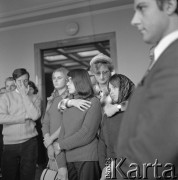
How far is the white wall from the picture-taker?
Result: 12.4 feet

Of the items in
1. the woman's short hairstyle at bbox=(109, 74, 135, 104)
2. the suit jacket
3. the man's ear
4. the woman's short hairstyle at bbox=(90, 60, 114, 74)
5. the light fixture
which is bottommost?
the suit jacket

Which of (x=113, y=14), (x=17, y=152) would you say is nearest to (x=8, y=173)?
(x=17, y=152)

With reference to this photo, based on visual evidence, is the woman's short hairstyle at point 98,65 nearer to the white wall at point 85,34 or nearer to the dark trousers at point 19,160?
the dark trousers at point 19,160

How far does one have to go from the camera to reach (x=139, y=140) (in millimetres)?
567

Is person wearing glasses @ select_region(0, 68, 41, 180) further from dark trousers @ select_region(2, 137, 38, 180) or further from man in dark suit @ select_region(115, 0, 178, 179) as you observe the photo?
man in dark suit @ select_region(115, 0, 178, 179)

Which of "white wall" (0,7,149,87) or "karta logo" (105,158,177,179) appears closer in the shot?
"karta logo" (105,158,177,179)

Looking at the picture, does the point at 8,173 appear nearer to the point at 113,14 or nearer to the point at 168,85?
the point at 168,85

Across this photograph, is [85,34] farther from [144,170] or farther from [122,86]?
[144,170]

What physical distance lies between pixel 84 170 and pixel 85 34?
2751 millimetres

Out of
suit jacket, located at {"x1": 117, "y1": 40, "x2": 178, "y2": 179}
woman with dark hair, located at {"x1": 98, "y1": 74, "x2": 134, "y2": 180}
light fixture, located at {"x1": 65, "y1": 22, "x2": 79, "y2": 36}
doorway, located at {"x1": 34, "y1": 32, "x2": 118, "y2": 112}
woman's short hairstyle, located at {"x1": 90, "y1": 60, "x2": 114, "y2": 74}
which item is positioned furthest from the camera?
light fixture, located at {"x1": 65, "y1": 22, "x2": 79, "y2": 36}

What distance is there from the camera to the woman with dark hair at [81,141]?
1644 millimetres

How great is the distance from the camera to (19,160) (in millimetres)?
2336

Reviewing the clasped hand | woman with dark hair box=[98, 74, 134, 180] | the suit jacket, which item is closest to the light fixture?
the clasped hand

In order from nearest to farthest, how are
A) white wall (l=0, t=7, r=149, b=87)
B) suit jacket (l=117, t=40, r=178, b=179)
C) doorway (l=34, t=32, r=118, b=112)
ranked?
suit jacket (l=117, t=40, r=178, b=179) < white wall (l=0, t=7, r=149, b=87) < doorway (l=34, t=32, r=118, b=112)
